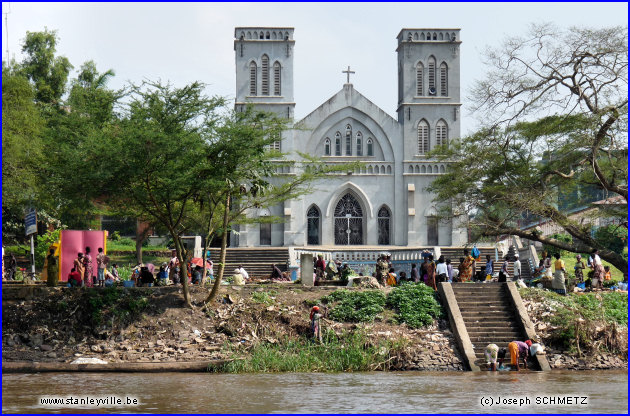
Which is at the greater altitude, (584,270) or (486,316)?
(584,270)

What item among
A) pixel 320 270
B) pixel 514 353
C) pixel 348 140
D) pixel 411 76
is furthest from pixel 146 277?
pixel 411 76

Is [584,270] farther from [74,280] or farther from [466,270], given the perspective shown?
[74,280]

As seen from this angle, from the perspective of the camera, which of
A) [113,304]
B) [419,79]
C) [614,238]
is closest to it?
[113,304]

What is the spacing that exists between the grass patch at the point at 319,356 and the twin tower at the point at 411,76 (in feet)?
83.6

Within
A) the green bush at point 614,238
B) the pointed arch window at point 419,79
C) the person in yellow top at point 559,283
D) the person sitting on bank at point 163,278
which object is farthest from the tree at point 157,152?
the pointed arch window at point 419,79

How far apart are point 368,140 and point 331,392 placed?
3041 cm

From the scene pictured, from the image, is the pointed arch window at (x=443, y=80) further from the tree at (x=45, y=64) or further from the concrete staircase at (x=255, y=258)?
the tree at (x=45, y=64)

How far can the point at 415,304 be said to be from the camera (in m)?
23.5

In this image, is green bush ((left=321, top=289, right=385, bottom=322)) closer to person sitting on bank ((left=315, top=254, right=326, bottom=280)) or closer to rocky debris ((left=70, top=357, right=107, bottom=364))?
person sitting on bank ((left=315, top=254, right=326, bottom=280))

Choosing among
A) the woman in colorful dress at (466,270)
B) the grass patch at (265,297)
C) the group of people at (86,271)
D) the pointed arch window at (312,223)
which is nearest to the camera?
the grass patch at (265,297)

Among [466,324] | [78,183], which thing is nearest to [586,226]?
[466,324]

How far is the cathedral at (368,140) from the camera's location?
150 ft

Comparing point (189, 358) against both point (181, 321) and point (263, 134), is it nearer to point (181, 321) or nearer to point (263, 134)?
point (181, 321)

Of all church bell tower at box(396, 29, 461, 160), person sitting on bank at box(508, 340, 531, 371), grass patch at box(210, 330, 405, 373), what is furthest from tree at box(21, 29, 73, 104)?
person sitting on bank at box(508, 340, 531, 371)
